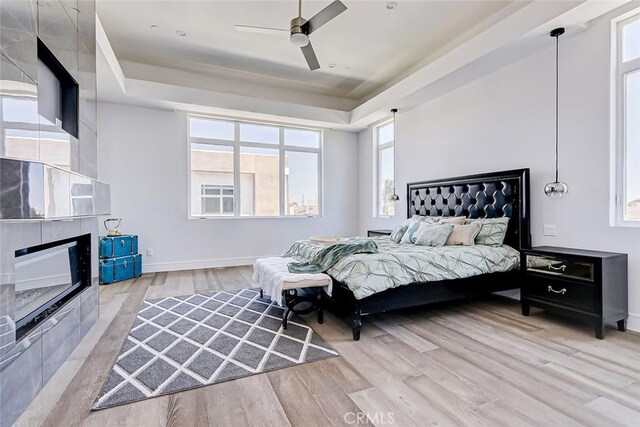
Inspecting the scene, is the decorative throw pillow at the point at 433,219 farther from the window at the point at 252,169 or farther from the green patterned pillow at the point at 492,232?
the window at the point at 252,169

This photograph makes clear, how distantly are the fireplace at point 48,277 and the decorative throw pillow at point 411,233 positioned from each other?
11.9 ft

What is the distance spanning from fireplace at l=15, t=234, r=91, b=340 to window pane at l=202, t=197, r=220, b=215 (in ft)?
8.83

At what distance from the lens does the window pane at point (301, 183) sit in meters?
6.54

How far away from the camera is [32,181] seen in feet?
5.48

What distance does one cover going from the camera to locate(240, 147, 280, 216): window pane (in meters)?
6.13

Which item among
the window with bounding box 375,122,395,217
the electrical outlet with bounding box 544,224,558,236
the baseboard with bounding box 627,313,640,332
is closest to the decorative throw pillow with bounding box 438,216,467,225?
Result: the electrical outlet with bounding box 544,224,558,236

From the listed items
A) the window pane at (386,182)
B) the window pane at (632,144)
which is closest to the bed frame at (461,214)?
the window pane at (632,144)

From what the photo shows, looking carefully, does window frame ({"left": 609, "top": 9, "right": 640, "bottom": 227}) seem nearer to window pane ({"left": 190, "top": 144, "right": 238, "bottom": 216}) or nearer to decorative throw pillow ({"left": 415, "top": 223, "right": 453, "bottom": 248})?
decorative throw pillow ({"left": 415, "top": 223, "right": 453, "bottom": 248})

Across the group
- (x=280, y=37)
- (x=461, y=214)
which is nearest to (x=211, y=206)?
(x=280, y=37)

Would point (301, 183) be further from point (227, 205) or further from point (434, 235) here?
point (434, 235)

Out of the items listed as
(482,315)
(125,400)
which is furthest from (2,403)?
(482,315)

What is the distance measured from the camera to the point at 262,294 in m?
3.94

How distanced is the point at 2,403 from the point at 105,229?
161 inches

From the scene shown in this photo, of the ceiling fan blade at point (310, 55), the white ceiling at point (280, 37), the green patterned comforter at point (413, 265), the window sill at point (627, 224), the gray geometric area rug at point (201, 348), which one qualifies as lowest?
the gray geometric area rug at point (201, 348)
